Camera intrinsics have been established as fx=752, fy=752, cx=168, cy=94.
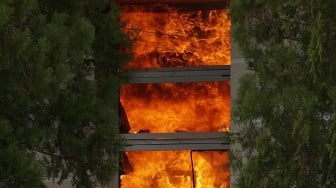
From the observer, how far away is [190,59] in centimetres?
797

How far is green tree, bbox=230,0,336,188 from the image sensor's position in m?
4.93

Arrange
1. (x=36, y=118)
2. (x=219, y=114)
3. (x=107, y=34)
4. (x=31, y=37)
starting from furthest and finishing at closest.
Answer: (x=219, y=114), (x=107, y=34), (x=36, y=118), (x=31, y=37)

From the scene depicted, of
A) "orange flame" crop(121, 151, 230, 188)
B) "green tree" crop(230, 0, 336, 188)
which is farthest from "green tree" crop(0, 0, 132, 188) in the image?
"orange flame" crop(121, 151, 230, 188)

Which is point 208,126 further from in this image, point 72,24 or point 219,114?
point 72,24

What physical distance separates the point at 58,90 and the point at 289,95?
1581mm

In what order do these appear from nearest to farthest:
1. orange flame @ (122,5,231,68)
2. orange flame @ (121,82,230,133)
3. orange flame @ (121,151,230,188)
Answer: orange flame @ (121,151,230,188)
orange flame @ (121,82,230,133)
orange flame @ (122,5,231,68)

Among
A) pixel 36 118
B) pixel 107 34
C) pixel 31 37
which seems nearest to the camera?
pixel 31 37

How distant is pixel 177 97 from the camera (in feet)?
25.9

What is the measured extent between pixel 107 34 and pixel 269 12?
1480 mm

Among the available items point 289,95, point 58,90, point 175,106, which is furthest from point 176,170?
point 289,95

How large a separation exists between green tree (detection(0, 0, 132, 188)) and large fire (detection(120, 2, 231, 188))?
1.50 m

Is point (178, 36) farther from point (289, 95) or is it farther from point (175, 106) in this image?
point (289, 95)

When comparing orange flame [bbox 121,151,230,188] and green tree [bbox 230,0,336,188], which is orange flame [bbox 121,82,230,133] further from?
green tree [bbox 230,0,336,188]

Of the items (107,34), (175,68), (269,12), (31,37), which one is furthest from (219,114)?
(31,37)
